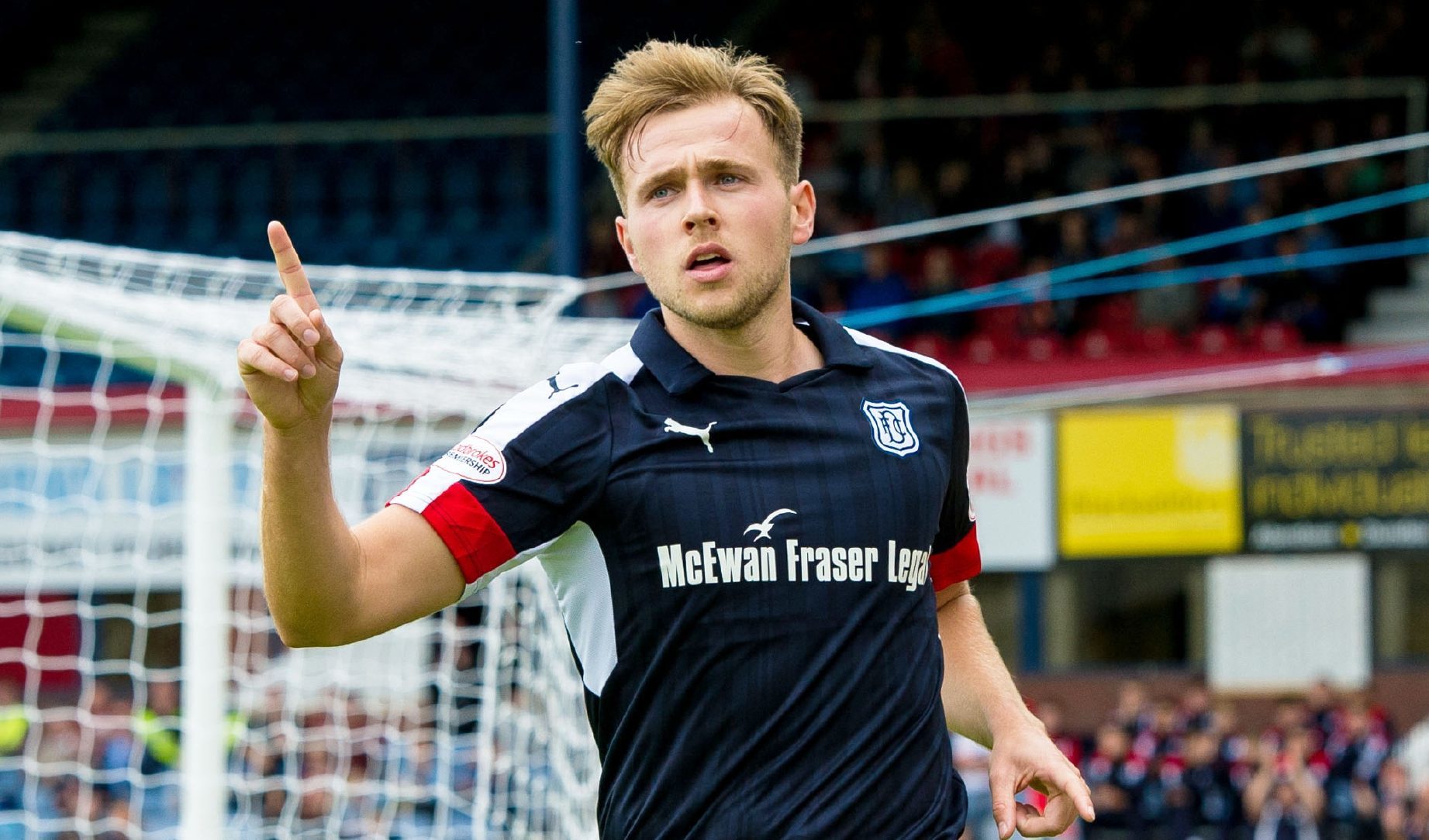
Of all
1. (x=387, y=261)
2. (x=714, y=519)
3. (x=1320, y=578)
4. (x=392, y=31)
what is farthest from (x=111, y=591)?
(x=714, y=519)

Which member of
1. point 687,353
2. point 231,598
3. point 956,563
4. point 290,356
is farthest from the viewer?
point 231,598

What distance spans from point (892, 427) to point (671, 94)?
477 millimetres

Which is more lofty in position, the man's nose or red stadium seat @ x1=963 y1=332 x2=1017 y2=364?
red stadium seat @ x1=963 y1=332 x2=1017 y2=364

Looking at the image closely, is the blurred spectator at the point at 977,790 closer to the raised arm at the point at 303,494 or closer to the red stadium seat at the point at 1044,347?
the red stadium seat at the point at 1044,347

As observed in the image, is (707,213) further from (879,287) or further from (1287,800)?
(879,287)

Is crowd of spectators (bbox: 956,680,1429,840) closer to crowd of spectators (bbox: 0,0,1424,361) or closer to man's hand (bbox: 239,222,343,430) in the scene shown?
crowd of spectators (bbox: 0,0,1424,361)

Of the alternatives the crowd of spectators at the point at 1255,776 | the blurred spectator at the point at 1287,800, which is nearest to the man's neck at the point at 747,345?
the crowd of spectators at the point at 1255,776

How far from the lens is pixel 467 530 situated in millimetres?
1890

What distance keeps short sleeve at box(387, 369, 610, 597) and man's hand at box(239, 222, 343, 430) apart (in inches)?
9.3

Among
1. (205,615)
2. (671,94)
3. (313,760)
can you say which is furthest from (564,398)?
(313,760)

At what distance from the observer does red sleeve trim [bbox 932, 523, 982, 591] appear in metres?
2.35

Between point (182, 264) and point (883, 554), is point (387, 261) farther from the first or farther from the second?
point (883, 554)

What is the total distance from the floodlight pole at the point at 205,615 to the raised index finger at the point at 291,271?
2146mm

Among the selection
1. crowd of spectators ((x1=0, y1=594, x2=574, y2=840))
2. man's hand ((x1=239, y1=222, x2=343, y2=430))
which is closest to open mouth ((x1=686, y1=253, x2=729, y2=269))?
man's hand ((x1=239, y1=222, x2=343, y2=430))
